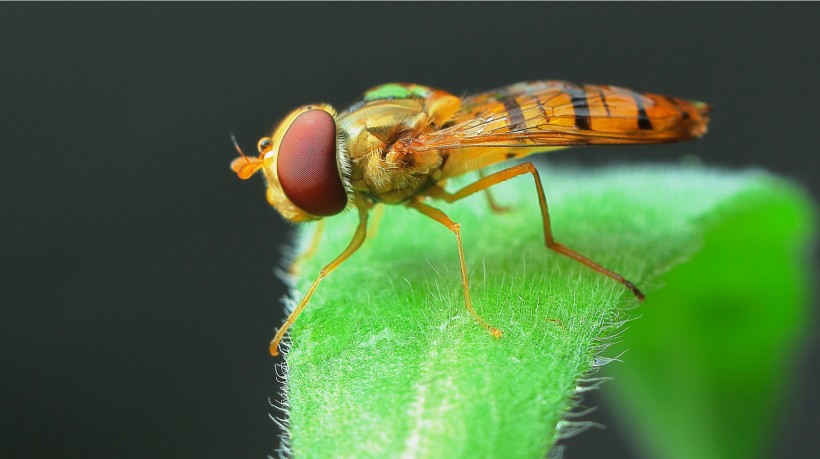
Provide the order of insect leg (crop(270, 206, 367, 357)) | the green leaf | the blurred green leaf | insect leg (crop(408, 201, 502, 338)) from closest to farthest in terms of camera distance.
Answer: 1. the green leaf
2. insect leg (crop(408, 201, 502, 338))
3. insect leg (crop(270, 206, 367, 357))
4. the blurred green leaf

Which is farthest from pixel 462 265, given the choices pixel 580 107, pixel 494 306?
pixel 580 107

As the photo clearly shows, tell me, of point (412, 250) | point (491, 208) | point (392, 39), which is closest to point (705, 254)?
point (491, 208)

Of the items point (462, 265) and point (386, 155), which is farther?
point (386, 155)

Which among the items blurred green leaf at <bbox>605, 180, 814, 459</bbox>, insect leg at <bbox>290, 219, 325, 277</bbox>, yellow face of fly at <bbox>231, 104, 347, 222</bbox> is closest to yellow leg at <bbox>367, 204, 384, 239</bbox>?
insect leg at <bbox>290, 219, 325, 277</bbox>

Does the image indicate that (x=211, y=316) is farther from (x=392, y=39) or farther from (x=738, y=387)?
(x=738, y=387)

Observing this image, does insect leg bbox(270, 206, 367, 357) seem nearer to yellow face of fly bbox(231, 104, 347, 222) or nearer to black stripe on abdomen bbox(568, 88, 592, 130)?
yellow face of fly bbox(231, 104, 347, 222)

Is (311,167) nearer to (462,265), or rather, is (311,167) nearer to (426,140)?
(426,140)

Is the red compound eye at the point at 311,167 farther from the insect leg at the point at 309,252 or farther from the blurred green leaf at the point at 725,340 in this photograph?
the blurred green leaf at the point at 725,340
